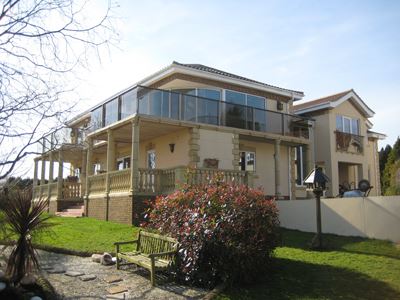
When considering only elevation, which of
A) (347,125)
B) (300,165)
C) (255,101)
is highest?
(255,101)

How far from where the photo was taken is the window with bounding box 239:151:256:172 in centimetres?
2239

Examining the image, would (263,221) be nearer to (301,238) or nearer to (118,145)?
(301,238)

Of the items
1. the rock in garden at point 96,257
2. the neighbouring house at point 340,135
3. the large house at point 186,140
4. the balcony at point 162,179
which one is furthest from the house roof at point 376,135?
the rock in garden at point 96,257

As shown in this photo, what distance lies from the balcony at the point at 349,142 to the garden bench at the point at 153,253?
60.9 ft

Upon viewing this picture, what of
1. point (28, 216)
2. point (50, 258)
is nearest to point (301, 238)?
point (50, 258)

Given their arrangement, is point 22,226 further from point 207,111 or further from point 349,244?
point 207,111

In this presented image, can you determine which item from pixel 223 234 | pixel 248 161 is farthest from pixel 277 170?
pixel 223 234

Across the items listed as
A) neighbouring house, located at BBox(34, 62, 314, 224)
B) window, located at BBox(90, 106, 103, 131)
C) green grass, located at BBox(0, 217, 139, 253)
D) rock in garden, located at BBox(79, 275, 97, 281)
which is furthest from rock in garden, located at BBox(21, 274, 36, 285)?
window, located at BBox(90, 106, 103, 131)

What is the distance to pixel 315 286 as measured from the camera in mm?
7867

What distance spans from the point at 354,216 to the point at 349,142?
14451 mm

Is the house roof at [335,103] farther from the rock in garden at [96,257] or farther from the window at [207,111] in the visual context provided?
the rock in garden at [96,257]

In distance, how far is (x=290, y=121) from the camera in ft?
76.6

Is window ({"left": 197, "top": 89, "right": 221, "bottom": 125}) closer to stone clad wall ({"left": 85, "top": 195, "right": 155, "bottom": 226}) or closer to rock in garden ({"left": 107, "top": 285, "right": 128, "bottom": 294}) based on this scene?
stone clad wall ({"left": 85, "top": 195, "right": 155, "bottom": 226})

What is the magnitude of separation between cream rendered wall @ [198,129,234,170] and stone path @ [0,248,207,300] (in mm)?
10045
